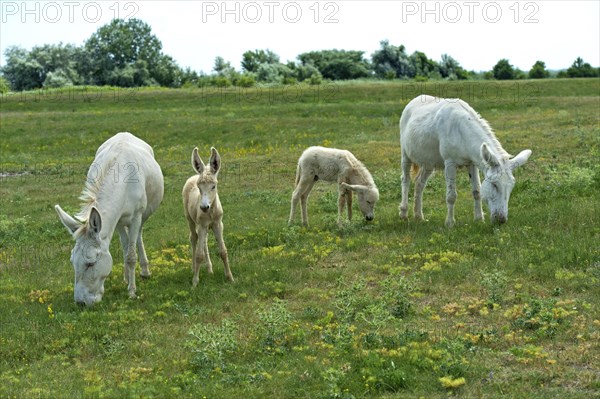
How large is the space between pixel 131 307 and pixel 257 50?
71.8m

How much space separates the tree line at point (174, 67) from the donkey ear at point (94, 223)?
1895 inches

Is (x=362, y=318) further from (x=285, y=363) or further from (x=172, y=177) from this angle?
(x=172, y=177)

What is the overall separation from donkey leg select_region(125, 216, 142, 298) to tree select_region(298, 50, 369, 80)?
60.6 metres

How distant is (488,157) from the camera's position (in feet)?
40.6

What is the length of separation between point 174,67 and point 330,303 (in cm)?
7848

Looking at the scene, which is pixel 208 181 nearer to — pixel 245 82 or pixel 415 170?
pixel 415 170

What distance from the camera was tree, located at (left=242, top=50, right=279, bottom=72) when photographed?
77.9 meters

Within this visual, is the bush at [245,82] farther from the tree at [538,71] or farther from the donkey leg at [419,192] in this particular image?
the donkey leg at [419,192]

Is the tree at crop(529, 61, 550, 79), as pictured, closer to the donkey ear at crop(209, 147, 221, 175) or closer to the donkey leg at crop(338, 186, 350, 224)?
the donkey leg at crop(338, 186, 350, 224)

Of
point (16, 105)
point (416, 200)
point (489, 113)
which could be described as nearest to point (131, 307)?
point (416, 200)

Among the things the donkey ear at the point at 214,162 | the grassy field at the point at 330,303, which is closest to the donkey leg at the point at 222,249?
the grassy field at the point at 330,303

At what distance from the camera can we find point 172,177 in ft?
82.0

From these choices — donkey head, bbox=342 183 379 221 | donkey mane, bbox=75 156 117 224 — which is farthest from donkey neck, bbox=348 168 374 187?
donkey mane, bbox=75 156 117 224

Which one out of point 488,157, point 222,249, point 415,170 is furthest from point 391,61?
point 222,249
